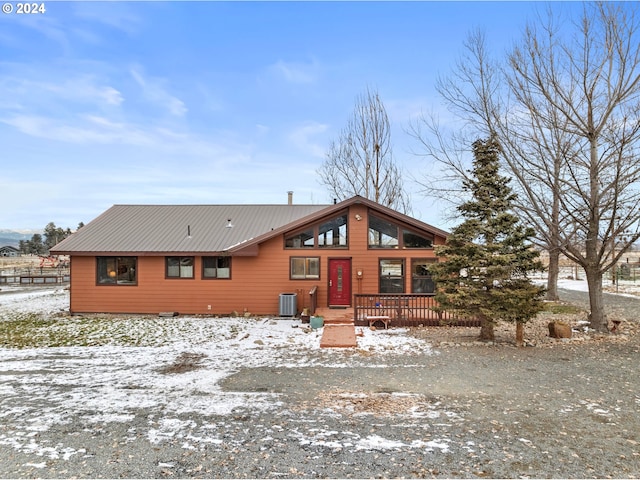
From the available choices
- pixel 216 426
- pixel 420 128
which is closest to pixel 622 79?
pixel 420 128

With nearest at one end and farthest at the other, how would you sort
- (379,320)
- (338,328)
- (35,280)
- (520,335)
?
1. (520,335)
2. (338,328)
3. (379,320)
4. (35,280)

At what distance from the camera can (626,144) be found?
9.26 metres

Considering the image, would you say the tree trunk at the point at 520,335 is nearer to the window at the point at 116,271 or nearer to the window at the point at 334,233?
the window at the point at 334,233

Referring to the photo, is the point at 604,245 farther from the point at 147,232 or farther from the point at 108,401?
the point at 147,232

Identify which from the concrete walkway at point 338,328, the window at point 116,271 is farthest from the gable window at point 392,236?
the window at point 116,271

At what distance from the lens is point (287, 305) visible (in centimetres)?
1354

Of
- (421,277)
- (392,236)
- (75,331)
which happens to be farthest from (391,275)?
(75,331)

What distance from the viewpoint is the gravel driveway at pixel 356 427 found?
3761 mm

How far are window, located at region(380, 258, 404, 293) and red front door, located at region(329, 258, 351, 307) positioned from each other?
1247 mm

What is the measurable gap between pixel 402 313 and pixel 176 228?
9.92 m

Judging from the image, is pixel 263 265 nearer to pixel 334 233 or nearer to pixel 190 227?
pixel 334 233

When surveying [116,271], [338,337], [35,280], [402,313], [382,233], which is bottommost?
[338,337]

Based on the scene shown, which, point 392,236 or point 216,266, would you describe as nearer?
point 392,236

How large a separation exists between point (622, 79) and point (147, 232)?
53.6ft
